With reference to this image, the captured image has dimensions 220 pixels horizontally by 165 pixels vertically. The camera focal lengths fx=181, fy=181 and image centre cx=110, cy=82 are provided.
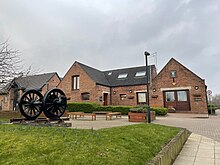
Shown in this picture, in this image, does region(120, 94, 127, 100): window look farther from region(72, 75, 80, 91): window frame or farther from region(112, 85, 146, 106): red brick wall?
region(72, 75, 80, 91): window frame

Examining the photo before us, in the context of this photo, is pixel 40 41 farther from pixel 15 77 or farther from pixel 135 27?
pixel 135 27

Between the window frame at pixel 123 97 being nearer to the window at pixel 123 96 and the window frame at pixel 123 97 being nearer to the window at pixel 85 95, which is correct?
the window at pixel 123 96

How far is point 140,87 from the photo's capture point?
80.7 feet

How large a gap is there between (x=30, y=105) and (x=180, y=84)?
17.6 metres

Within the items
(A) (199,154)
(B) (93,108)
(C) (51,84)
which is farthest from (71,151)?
(C) (51,84)

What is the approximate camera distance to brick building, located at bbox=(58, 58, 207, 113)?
70.1ft

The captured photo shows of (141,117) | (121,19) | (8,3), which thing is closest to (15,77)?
(8,3)

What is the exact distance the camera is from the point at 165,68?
23.4 m

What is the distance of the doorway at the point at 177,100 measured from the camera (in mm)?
21750

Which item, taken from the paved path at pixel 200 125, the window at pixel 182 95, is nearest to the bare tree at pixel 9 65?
the paved path at pixel 200 125

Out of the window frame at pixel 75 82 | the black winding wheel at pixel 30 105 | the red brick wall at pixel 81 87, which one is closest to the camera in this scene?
the black winding wheel at pixel 30 105

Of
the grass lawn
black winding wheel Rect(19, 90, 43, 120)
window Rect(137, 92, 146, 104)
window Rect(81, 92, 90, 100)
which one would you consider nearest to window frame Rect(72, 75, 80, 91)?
window Rect(81, 92, 90, 100)

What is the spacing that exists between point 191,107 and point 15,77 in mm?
19033

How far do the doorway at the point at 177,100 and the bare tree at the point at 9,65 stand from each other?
59.0ft
